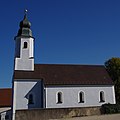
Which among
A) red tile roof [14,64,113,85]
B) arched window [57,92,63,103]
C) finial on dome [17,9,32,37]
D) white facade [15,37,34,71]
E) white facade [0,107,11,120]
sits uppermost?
finial on dome [17,9,32,37]

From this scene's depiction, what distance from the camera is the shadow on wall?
33.6 meters

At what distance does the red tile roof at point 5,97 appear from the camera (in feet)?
131

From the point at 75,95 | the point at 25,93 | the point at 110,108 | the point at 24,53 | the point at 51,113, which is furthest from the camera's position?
the point at 24,53

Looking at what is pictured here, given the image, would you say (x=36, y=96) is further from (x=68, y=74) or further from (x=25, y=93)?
(x=68, y=74)

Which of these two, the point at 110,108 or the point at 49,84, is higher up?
the point at 49,84

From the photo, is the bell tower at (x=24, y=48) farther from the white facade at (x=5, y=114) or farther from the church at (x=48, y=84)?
the white facade at (x=5, y=114)

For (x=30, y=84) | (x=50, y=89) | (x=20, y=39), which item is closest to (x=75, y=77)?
(x=50, y=89)

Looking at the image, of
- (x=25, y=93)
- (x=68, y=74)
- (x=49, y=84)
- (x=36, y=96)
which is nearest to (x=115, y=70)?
(x=68, y=74)

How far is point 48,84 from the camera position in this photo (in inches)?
1344

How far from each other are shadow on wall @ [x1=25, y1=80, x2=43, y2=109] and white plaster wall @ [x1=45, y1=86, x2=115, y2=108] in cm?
127

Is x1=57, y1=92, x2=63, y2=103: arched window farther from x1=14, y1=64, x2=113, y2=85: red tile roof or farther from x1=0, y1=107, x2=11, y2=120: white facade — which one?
x1=0, y1=107, x2=11, y2=120: white facade

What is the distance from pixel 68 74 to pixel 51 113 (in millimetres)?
11534

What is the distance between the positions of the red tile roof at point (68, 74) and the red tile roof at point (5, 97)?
8370 mm

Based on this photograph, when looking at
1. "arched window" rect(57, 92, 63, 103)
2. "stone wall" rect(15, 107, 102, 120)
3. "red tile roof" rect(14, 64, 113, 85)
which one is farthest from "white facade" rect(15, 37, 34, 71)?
"stone wall" rect(15, 107, 102, 120)
